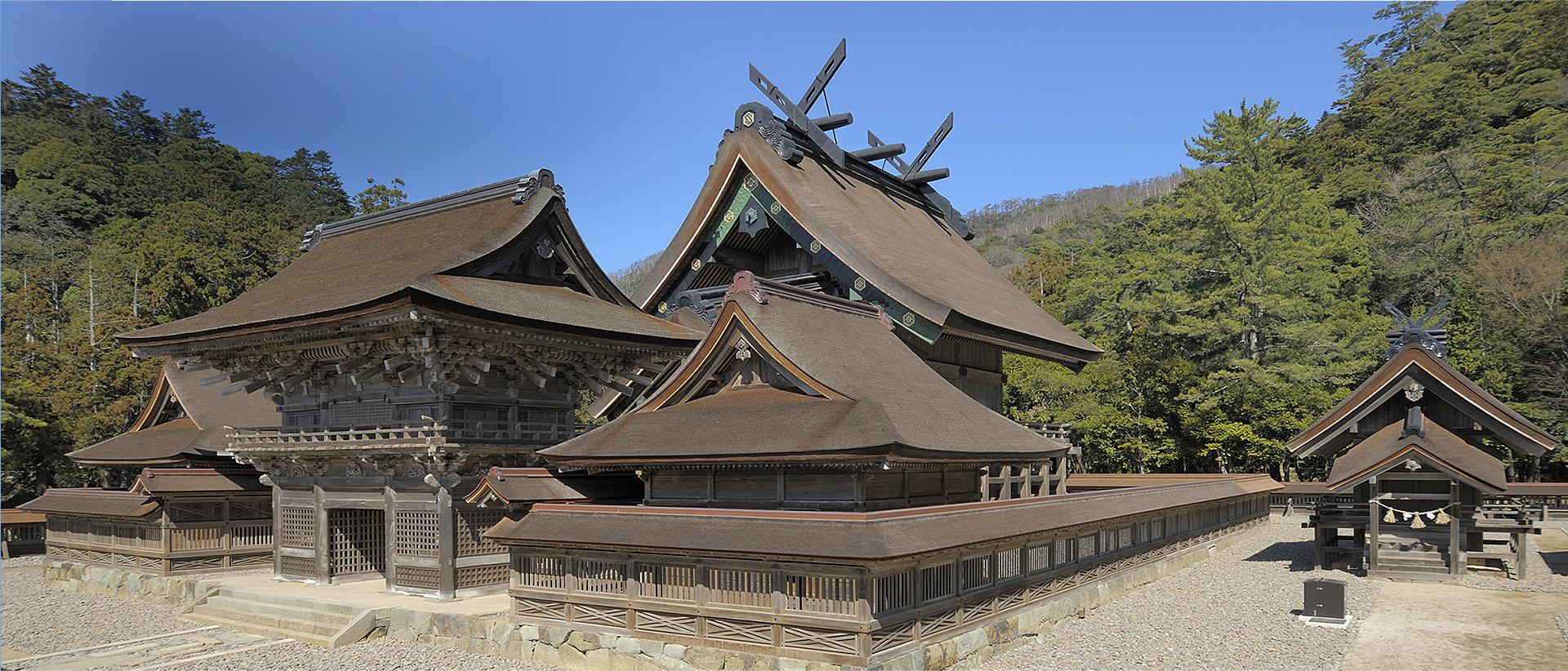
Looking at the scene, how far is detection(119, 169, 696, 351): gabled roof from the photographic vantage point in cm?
1650

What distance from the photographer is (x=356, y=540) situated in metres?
20.4

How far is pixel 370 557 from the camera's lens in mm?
20734

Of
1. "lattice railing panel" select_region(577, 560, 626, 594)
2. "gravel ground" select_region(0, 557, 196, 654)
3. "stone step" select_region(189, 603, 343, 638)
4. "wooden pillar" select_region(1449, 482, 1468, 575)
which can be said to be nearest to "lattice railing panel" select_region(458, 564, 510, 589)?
"stone step" select_region(189, 603, 343, 638)

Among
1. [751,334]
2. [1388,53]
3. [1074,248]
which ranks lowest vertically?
[751,334]

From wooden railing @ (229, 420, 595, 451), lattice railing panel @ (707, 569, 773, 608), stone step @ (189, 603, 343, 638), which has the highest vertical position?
wooden railing @ (229, 420, 595, 451)

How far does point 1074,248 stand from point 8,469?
68.1m

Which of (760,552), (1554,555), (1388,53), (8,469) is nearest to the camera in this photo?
(760,552)

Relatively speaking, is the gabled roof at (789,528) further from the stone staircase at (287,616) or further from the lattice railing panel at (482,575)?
the lattice railing panel at (482,575)

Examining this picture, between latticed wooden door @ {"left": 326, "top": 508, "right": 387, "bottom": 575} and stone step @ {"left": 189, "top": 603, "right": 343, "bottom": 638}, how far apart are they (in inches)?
82.0

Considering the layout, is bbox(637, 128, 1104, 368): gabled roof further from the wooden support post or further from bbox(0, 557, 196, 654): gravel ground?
bbox(0, 557, 196, 654): gravel ground

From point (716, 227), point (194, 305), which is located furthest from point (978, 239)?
point (716, 227)

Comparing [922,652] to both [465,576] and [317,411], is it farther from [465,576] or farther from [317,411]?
[317,411]

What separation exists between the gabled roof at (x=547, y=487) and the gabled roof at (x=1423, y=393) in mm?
14511

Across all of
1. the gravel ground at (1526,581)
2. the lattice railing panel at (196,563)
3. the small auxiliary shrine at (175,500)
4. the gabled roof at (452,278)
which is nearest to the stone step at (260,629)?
the small auxiliary shrine at (175,500)
